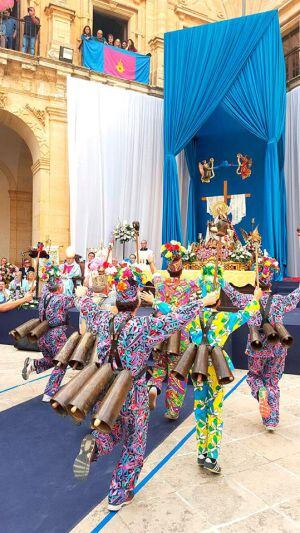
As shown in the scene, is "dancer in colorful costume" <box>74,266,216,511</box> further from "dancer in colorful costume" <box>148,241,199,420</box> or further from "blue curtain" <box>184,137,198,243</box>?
"blue curtain" <box>184,137,198,243</box>

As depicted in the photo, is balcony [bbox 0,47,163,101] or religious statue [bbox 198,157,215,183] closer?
balcony [bbox 0,47,163,101]

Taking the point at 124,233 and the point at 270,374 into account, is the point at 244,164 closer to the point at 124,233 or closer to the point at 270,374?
the point at 124,233

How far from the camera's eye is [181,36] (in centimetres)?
1252

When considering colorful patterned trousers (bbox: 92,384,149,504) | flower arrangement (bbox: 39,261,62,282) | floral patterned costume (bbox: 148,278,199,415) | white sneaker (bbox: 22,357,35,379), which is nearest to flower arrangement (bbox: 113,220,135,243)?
flower arrangement (bbox: 39,261,62,282)

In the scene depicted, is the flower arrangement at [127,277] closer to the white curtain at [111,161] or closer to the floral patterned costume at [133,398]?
the floral patterned costume at [133,398]

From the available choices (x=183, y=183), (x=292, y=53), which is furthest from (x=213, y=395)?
(x=292, y=53)

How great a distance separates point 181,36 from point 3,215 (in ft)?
33.1

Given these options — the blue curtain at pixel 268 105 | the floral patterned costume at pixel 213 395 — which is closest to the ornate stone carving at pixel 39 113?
Answer: the blue curtain at pixel 268 105

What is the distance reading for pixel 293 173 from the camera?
12.7 metres

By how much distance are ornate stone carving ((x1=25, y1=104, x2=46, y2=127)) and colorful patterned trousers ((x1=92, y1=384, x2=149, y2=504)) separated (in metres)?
12.2

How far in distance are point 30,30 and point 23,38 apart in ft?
1.17

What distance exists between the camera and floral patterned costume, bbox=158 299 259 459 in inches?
117

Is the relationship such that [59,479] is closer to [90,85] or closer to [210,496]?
[210,496]

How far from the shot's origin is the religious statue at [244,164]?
13.8 m
